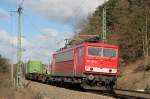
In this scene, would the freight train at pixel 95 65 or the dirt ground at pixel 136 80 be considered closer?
the freight train at pixel 95 65

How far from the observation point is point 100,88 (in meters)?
33.0

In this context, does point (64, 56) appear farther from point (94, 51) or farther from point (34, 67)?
point (34, 67)

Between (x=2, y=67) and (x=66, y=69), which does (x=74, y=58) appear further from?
(x=2, y=67)

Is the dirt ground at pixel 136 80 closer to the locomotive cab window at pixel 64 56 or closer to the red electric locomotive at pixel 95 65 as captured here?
the red electric locomotive at pixel 95 65

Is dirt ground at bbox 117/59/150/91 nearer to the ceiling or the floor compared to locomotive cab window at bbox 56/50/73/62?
nearer to the floor

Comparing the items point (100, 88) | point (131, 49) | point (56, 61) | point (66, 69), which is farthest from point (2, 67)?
point (100, 88)

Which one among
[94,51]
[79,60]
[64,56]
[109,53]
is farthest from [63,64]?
[109,53]

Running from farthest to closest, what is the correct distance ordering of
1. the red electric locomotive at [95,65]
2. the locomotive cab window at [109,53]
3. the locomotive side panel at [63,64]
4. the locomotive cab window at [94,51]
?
1. the locomotive side panel at [63,64]
2. the locomotive cab window at [109,53]
3. the locomotive cab window at [94,51]
4. the red electric locomotive at [95,65]

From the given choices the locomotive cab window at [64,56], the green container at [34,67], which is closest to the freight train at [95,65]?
the locomotive cab window at [64,56]

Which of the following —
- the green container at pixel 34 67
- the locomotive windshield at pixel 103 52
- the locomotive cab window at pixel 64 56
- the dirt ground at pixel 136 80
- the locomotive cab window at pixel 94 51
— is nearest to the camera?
the locomotive cab window at pixel 94 51

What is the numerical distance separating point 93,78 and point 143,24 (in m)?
24.5

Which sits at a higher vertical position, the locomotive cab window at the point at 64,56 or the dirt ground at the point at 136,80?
the locomotive cab window at the point at 64,56

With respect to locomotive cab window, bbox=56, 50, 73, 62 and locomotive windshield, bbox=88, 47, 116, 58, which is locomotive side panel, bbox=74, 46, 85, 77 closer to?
locomotive windshield, bbox=88, 47, 116, 58

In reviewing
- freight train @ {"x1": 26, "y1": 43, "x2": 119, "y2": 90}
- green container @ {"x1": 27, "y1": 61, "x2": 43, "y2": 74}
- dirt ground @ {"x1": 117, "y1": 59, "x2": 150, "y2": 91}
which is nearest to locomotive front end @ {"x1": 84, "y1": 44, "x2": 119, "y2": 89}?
freight train @ {"x1": 26, "y1": 43, "x2": 119, "y2": 90}
